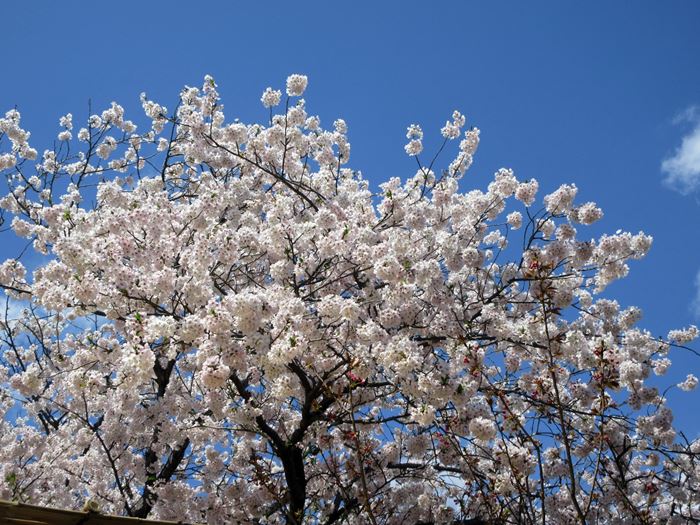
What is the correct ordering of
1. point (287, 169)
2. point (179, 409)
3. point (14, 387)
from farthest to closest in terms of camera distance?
1. point (287, 169)
2. point (14, 387)
3. point (179, 409)

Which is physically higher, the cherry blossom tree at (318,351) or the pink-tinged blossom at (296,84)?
the pink-tinged blossom at (296,84)

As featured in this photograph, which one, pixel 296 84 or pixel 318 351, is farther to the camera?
pixel 296 84

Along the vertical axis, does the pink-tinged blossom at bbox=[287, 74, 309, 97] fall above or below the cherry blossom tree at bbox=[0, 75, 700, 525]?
above

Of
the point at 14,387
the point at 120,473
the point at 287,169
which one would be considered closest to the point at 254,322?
the point at 120,473

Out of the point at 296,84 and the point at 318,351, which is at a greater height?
the point at 296,84

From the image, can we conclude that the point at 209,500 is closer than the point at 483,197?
Yes

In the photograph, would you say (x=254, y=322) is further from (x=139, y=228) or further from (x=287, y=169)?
(x=287, y=169)

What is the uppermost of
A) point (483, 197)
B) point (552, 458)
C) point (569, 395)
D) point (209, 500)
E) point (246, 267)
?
point (483, 197)

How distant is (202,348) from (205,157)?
17.1 feet

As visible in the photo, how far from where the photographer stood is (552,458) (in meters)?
8.71

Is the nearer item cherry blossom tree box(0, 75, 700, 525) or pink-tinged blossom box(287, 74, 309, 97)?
cherry blossom tree box(0, 75, 700, 525)

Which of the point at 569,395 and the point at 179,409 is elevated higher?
the point at 569,395

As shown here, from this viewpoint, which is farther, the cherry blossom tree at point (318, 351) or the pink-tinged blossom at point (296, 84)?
the pink-tinged blossom at point (296, 84)

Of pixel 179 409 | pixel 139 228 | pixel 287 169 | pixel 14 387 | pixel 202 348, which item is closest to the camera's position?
pixel 202 348
